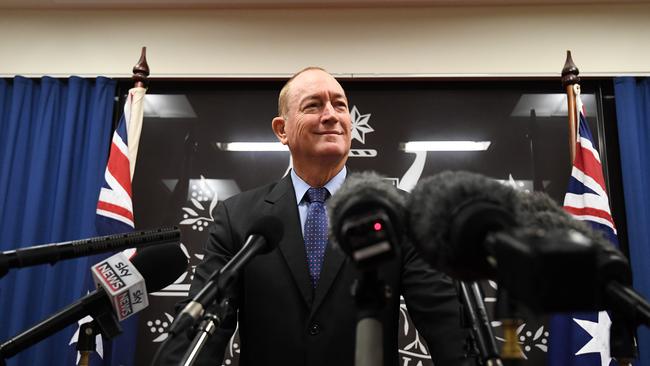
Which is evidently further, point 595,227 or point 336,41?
point 336,41

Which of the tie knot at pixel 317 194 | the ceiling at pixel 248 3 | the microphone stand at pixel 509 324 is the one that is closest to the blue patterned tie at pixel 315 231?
the tie knot at pixel 317 194

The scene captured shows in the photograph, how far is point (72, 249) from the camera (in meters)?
0.94

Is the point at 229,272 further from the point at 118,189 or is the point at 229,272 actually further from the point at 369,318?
the point at 118,189

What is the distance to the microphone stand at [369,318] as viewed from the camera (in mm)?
685

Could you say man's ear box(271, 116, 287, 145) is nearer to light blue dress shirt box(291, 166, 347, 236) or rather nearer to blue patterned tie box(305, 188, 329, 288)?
light blue dress shirt box(291, 166, 347, 236)

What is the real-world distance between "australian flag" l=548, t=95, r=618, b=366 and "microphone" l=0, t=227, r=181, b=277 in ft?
7.69

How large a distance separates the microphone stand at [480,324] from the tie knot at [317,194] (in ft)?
2.84

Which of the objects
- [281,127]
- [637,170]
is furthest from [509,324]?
[637,170]

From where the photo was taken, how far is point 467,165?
316 centimetres

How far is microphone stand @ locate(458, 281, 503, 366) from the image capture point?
0.80 meters

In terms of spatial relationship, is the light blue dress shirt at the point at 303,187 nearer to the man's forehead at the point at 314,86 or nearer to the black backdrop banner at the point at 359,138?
the man's forehead at the point at 314,86

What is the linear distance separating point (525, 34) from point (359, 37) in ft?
3.72

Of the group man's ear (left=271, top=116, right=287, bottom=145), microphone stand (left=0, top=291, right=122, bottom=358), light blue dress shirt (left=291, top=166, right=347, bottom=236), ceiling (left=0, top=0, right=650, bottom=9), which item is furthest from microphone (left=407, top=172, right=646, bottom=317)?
ceiling (left=0, top=0, right=650, bottom=9)

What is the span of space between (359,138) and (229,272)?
2411 millimetres
